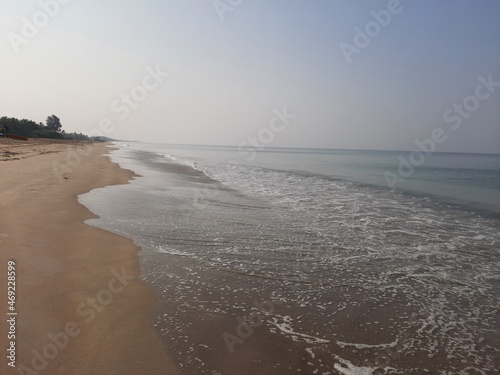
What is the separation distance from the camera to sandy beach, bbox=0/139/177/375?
316 centimetres

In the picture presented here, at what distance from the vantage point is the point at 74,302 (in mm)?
4238

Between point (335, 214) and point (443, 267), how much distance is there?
5.14 meters

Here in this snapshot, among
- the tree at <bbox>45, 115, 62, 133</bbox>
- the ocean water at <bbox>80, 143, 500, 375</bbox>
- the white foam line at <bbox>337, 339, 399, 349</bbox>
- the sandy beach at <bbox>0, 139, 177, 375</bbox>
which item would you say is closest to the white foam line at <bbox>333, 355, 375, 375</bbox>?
the ocean water at <bbox>80, 143, 500, 375</bbox>

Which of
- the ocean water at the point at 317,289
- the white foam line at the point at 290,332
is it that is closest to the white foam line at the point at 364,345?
the ocean water at the point at 317,289

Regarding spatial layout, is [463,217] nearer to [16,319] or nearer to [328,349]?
[328,349]

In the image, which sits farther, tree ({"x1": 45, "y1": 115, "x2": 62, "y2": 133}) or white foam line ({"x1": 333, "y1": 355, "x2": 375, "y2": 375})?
tree ({"x1": 45, "y1": 115, "x2": 62, "y2": 133})

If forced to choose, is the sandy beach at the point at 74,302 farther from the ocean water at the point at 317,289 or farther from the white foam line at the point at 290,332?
the white foam line at the point at 290,332

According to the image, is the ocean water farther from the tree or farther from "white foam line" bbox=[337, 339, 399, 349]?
the tree

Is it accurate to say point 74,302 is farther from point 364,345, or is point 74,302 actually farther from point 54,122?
point 54,122

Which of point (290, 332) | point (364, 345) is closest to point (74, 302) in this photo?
point (290, 332)

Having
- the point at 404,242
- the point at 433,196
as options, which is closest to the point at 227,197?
the point at 404,242

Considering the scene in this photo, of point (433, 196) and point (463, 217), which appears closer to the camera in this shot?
point (463, 217)

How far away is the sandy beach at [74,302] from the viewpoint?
10.4ft

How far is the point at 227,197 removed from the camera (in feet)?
46.8
